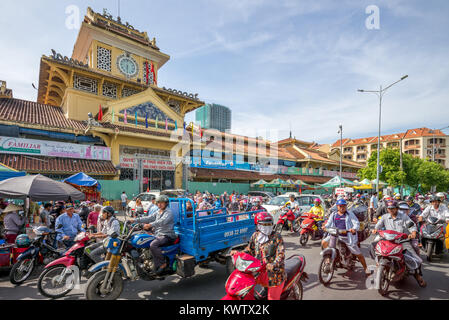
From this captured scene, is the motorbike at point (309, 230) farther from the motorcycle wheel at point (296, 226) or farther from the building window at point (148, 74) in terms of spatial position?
the building window at point (148, 74)

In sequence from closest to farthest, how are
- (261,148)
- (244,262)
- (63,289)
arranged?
(244,262) < (63,289) < (261,148)

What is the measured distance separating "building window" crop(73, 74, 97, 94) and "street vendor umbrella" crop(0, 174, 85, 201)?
13.9 metres

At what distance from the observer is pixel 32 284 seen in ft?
17.3

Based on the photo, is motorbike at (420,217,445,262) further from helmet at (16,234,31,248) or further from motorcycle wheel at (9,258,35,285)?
helmet at (16,234,31,248)

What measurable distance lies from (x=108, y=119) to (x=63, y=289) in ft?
52.3

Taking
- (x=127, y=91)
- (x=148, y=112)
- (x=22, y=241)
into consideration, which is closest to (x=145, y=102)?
(x=148, y=112)

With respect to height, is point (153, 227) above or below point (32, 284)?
above

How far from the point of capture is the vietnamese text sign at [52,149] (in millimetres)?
14070

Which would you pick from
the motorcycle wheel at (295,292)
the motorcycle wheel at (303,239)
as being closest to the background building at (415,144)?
the motorcycle wheel at (303,239)

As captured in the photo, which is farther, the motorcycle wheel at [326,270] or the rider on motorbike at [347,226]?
the rider on motorbike at [347,226]

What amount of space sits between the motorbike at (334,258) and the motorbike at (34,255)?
5817 millimetres
